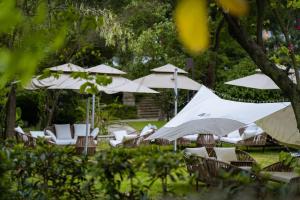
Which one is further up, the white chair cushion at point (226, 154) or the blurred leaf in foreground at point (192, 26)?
the blurred leaf in foreground at point (192, 26)

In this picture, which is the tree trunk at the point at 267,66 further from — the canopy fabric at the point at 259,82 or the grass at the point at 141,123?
the grass at the point at 141,123

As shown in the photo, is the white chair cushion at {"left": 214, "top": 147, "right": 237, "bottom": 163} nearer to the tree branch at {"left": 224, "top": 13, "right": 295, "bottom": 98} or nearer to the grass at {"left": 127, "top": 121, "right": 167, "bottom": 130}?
the tree branch at {"left": 224, "top": 13, "right": 295, "bottom": 98}

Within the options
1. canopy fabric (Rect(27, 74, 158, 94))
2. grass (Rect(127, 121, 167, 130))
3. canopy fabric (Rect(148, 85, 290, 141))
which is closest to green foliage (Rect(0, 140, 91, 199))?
canopy fabric (Rect(148, 85, 290, 141))

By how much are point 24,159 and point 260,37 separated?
314 centimetres

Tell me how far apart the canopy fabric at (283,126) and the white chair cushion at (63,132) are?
10316 millimetres

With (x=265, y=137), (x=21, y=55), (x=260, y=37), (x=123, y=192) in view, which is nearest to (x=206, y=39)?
(x=21, y=55)

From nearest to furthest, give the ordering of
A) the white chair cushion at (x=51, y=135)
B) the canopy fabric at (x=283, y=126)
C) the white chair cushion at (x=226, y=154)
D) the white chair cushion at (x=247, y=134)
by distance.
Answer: the canopy fabric at (x=283, y=126) < the white chair cushion at (x=226, y=154) < the white chair cushion at (x=51, y=135) < the white chair cushion at (x=247, y=134)

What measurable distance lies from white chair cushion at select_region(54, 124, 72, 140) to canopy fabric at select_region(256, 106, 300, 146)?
10.3m

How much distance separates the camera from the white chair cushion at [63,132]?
18172mm

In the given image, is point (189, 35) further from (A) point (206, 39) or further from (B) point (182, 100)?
(B) point (182, 100)

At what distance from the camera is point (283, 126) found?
28.2ft

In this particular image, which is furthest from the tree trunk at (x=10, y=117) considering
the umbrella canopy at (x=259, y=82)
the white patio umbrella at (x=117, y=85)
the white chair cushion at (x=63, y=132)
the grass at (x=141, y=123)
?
the grass at (x=141, y=123)

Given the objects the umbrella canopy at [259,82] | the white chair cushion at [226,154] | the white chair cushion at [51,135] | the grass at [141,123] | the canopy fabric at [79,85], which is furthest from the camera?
the grass at [141,123]

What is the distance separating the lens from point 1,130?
14219mm
